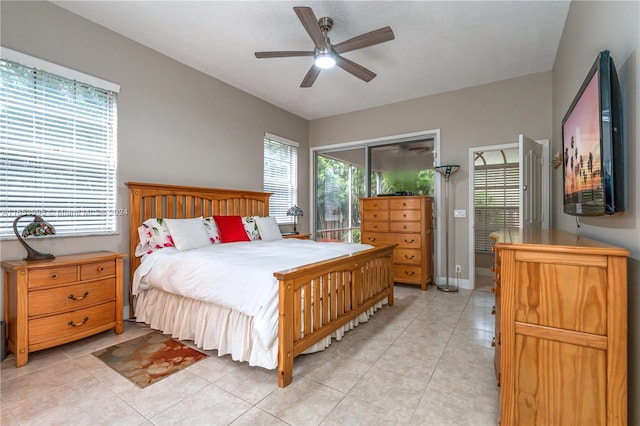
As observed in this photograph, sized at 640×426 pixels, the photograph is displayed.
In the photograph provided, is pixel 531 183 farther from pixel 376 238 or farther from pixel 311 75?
pixel 311 75

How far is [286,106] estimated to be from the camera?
16.9 ft

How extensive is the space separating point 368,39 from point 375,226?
2.77 m

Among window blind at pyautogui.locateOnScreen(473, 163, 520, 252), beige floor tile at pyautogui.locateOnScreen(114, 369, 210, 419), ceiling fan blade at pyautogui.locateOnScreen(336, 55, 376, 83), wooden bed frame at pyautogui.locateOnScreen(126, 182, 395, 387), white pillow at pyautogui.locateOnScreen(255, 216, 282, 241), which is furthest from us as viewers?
window blind at pyautogui.locateOnScreen(473, 163, 520, 252)

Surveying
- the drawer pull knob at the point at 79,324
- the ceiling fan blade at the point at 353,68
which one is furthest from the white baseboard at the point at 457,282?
the drawer pull knob at the point at 79,324

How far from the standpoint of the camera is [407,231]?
4.36m

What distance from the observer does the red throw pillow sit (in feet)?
11.6

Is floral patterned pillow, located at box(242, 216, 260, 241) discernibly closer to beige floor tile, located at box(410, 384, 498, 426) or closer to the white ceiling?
the white ceiling

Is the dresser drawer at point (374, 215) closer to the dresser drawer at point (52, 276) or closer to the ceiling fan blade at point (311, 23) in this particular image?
the ceiling fan blade at point (311, 23)

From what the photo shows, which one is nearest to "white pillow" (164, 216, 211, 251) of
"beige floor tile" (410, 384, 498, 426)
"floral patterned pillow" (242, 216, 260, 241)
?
"floral patterned pillow" (242, 216, 260, 241)

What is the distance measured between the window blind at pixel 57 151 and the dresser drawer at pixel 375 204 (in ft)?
10.8

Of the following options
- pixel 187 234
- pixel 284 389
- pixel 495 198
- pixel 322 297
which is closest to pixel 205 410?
pixel 284 389

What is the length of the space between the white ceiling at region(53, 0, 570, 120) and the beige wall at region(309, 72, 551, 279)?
20cm

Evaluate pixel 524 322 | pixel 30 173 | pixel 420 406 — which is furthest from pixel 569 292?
pixel 30 173

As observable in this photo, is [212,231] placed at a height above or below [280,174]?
below
